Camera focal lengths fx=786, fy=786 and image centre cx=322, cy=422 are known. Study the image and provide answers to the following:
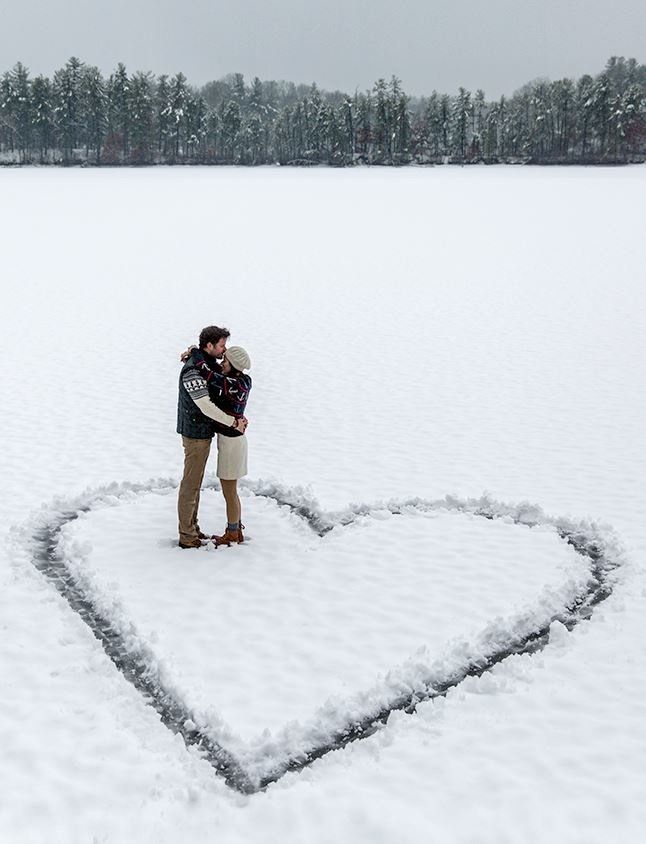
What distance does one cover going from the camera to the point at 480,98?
5123 inches

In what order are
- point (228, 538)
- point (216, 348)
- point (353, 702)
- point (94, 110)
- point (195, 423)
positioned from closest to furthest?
point (353, 702)
point (216, 348)
point (195, 423)
point (228, 538)
point (94, 110)

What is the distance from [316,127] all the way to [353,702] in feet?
405

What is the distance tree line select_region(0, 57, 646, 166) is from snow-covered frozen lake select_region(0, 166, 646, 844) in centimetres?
9709

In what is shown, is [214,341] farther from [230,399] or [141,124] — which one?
[141,124]

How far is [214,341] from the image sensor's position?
8.59 meters

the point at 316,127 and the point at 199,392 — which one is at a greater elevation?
the point at 316,127

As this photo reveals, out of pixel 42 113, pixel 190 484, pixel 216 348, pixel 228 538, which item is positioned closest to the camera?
pixel 216 348

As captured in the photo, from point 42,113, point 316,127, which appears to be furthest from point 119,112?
point 316,127

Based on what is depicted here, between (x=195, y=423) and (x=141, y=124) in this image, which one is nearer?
(x=195, y=423)

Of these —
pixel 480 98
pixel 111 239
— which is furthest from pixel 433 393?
pixel 480 98

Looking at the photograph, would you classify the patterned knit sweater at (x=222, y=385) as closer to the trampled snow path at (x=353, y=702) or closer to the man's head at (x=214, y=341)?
the man's head at (x=214, y=341)

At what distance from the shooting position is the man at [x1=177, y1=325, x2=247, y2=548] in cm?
854

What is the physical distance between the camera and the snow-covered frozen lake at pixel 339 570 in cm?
583

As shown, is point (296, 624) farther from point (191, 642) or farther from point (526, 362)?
point (526, 362)
